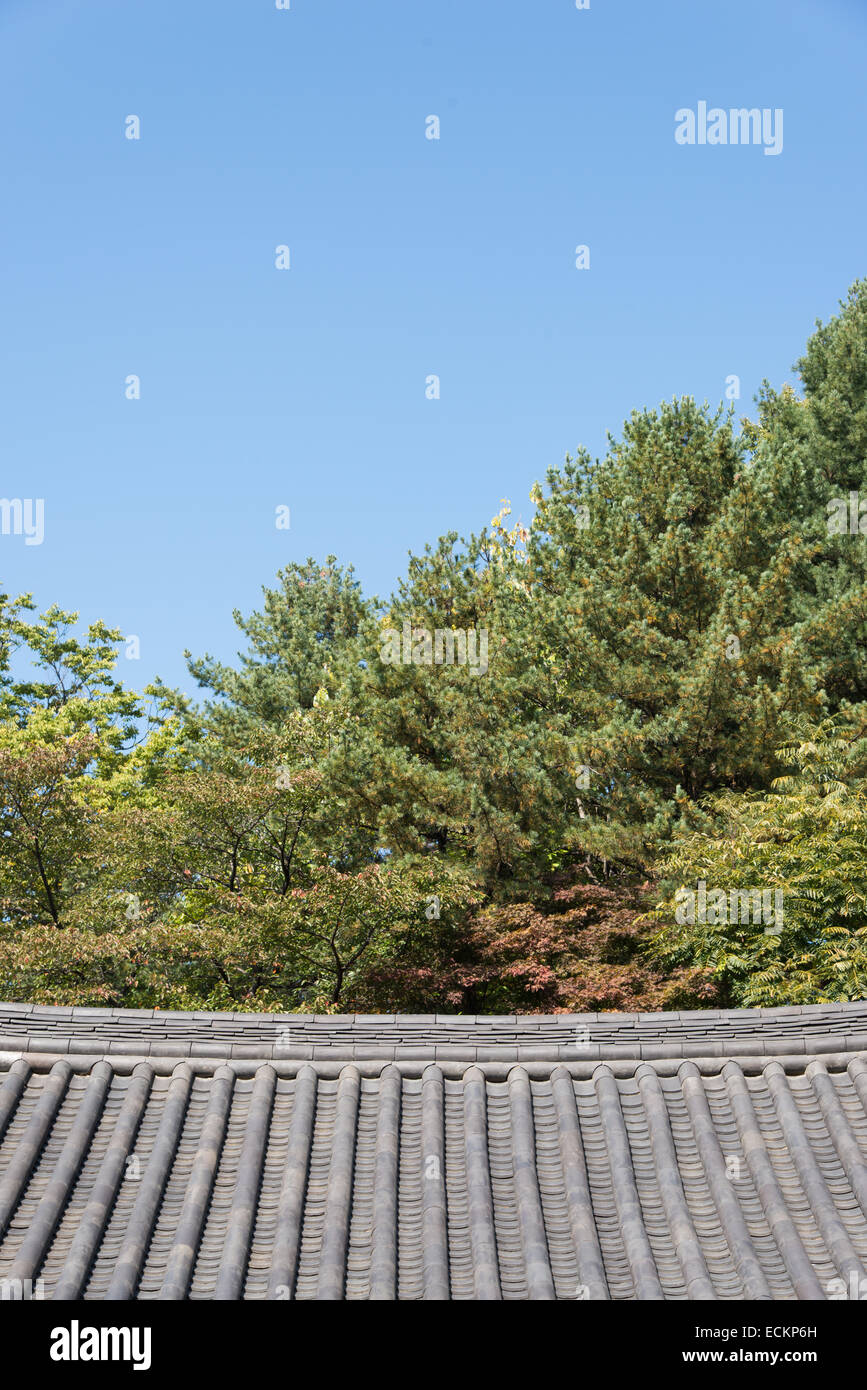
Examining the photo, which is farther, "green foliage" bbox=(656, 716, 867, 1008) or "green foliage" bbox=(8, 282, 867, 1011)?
"green foliage" bbox=(8, 282, 867, 1011)

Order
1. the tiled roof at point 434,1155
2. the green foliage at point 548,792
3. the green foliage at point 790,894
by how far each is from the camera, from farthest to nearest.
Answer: the green foliage at point 548,792 → the green foliage at point 790,894 → the tiled roof at point 434,1155

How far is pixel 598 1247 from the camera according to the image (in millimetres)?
5574

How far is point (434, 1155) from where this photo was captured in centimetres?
613

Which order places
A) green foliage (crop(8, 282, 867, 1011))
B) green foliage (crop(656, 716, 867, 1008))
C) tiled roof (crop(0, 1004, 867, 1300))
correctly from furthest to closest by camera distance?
green foliage (crop(8, 282, 867, 1011)) → green foliage (crop(656, 716, 867, 1008)) → tiled roof (crop(0, 1004, 867, 1300))

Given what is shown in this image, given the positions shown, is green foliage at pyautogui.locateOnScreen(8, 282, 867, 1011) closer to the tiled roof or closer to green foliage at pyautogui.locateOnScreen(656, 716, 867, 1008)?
green foliage at pyautogui.locateOnScreen(656, 716, 867, 1008)

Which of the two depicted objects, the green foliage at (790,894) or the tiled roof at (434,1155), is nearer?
the tiled roof at (434,1155)

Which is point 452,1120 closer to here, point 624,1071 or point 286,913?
point 624,1071

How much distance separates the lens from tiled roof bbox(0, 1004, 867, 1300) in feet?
17.8

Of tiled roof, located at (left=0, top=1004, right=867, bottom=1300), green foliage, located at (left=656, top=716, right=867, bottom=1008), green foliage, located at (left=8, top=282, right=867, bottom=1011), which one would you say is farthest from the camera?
green foliage, located at (left=8, top=282, right=867, bottom=1011)

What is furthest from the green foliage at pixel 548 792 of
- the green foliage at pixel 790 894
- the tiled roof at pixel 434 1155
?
the tiled roof at pixel 434 1155

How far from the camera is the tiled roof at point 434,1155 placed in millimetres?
5438

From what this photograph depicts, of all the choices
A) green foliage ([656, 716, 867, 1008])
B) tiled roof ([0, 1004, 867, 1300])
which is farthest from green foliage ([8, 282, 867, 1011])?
tiled roof ([0, 1004, 867, 1300])

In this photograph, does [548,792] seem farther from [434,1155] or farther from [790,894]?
[434,1155]

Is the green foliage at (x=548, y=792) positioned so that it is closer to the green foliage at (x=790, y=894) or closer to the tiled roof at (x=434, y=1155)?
the green foliage at (x=790, y=894)
